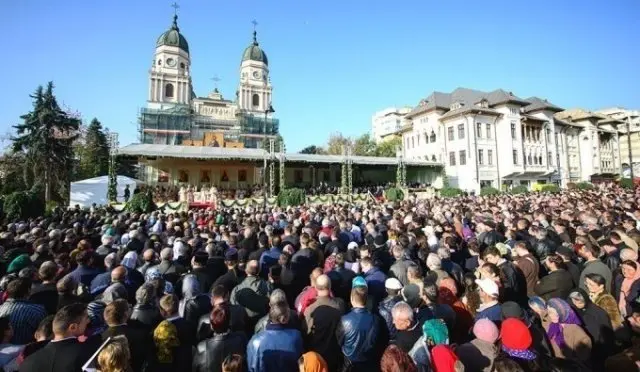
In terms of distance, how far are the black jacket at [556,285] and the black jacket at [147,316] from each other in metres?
4.66

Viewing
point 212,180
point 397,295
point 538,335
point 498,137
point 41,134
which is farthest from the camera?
point 498,137

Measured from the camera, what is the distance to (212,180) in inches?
1319

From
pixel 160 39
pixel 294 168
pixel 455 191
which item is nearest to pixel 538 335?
pixel 455 191

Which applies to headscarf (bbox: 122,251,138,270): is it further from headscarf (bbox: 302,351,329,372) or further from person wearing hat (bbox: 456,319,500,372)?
person wearing hat (bbox: 456,319,500,372)

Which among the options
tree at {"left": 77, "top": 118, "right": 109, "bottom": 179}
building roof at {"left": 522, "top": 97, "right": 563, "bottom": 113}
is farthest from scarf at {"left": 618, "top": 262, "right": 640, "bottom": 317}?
tree at {"left": 77, "top": 118, "right": 109, "bottom": 179}

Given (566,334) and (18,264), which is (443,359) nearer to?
(566,334)

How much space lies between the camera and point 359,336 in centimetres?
316

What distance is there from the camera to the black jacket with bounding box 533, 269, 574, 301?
4.35 m

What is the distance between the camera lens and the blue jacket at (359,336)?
3.17 metres

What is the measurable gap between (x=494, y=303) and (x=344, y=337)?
161cm

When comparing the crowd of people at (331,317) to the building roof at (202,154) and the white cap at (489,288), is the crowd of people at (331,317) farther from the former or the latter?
the building roof at (202,154)

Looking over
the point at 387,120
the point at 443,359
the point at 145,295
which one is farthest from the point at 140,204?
the point at 387,120

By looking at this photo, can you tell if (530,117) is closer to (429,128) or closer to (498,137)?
(498,137)

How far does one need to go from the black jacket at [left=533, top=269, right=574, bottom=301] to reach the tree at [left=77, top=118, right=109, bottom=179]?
50.8 metres
